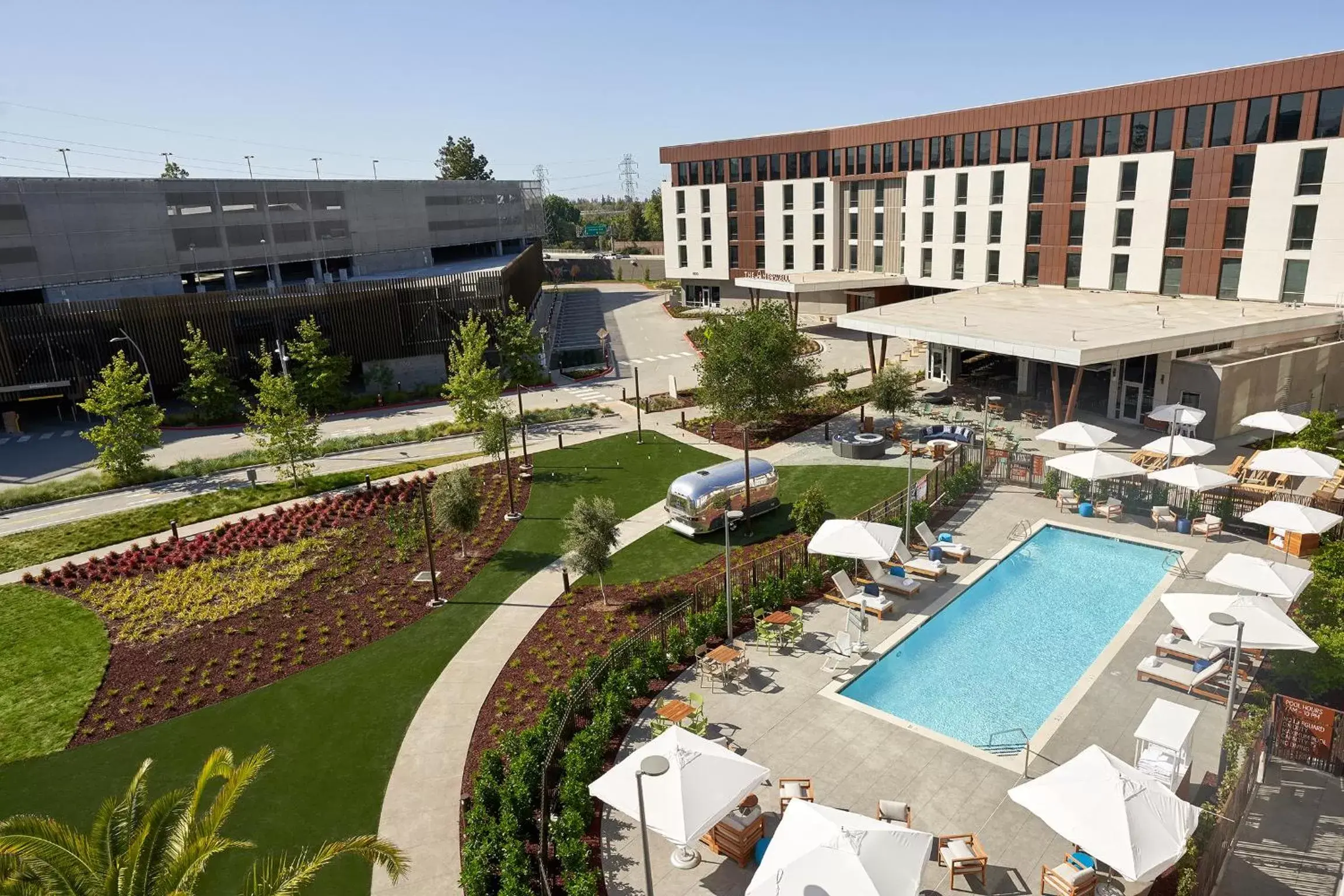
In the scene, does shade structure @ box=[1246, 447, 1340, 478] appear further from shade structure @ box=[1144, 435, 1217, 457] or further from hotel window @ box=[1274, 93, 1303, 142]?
hotel window @ box=[1274, 93, 1303, 142]

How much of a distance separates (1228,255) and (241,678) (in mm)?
46973

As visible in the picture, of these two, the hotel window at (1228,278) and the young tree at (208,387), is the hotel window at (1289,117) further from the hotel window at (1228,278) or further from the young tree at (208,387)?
the young tree at (208,387)

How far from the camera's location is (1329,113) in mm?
37875

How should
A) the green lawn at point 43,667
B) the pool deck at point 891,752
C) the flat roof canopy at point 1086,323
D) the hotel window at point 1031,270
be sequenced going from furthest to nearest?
the hotel window at point 1031,270, the flat roof canopy at point 1086,323, the green lawn at point 43,667, the pool deck at point 891,752

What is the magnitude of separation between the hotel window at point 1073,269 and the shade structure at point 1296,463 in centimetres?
2477

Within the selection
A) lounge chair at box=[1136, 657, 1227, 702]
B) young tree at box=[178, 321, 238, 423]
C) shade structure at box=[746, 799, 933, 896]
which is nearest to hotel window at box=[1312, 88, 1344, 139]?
lounge chair at box=[1136, 657, 1227, 702]

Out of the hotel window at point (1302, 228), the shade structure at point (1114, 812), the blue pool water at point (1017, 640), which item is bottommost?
the blue pool water at point (1017, 640)

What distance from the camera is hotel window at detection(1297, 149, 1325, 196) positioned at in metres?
38.0

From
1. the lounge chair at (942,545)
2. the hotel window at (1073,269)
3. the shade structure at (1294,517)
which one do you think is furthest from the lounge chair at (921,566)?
the hotel window at (1073,269)

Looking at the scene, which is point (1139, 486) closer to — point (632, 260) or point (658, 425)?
point (658, 425)

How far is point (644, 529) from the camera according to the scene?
28875mm

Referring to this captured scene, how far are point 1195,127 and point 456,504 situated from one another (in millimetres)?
41644

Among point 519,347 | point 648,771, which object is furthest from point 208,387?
point 648,771

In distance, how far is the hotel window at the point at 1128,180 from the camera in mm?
45000
